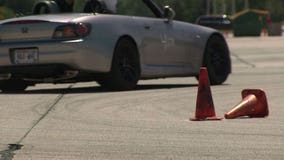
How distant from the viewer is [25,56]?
1162 centimetres

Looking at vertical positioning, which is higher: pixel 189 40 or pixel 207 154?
pixel 207 154

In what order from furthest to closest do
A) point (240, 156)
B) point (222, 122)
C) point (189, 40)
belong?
point (189, 40) → point (222, 122) → point (240, 156)

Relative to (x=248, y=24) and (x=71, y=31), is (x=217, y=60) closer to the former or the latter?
(x=71, y=31)

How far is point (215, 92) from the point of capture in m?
12.1

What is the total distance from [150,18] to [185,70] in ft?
3.53

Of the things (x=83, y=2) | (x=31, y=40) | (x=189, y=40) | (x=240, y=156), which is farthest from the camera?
(x=189, y=40)

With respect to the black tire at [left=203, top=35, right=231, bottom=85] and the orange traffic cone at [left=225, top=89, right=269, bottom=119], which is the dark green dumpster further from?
the orange traffic cone at [left=225, top=89, right=269, bottom=119]

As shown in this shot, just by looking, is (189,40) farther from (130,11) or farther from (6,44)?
(6,44)

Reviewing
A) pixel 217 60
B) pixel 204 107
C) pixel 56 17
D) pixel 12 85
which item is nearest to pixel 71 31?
pixel 56 17

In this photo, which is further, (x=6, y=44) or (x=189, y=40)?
(x=189, y=40)

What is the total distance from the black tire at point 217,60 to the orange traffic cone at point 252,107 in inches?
193

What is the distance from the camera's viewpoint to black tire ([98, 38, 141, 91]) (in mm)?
11805

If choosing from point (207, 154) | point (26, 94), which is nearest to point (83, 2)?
point (26, 94)

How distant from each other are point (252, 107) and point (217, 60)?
211 inches
